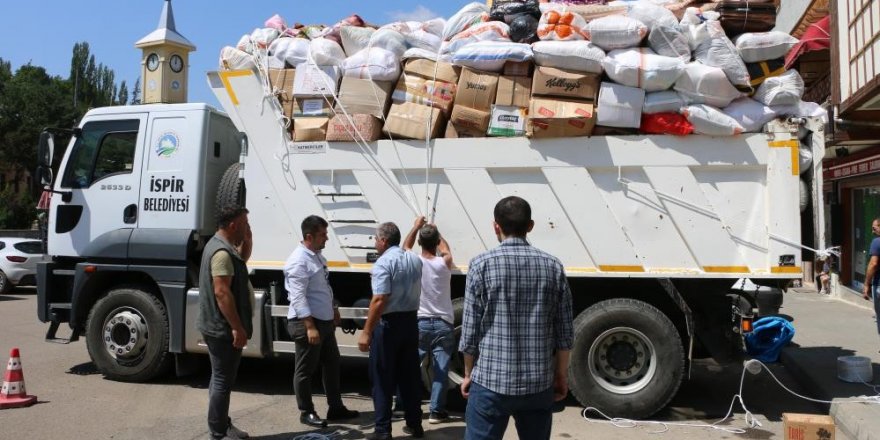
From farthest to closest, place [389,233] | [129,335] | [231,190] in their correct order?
[129,335] → [231,190] → [389,233]

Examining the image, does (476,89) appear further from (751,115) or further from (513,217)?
(513,217)

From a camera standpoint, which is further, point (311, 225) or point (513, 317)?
point (311, 225)

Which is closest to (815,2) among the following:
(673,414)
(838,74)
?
(838,74)

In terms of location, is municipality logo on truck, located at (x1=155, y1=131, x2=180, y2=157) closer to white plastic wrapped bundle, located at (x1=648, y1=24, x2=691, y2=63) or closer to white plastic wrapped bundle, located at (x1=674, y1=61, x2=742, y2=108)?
white plastic wrapped bundle, located at (x1=648, y1=24, x2=691, y2=63)

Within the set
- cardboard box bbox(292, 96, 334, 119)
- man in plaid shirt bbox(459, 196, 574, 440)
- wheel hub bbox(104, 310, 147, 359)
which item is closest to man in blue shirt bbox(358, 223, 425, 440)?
cardboard box bbox(292, 96, 334, 119)

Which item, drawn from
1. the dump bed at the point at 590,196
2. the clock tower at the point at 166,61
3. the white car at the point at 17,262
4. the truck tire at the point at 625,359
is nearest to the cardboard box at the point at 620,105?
the dump bed at the point at 590,196

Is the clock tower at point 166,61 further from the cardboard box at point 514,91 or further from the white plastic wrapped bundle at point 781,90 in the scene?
the white plastic wrapped bundle at point 781,90

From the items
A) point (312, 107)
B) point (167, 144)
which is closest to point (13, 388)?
point (167, 144)

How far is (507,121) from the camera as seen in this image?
→ 593 cm

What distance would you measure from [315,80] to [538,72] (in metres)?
2.08

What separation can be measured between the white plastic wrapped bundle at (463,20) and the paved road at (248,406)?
3.51 meters

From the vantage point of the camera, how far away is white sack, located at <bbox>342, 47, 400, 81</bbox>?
621 cm

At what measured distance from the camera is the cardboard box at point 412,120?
6.05m

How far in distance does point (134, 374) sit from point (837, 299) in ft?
48.5
